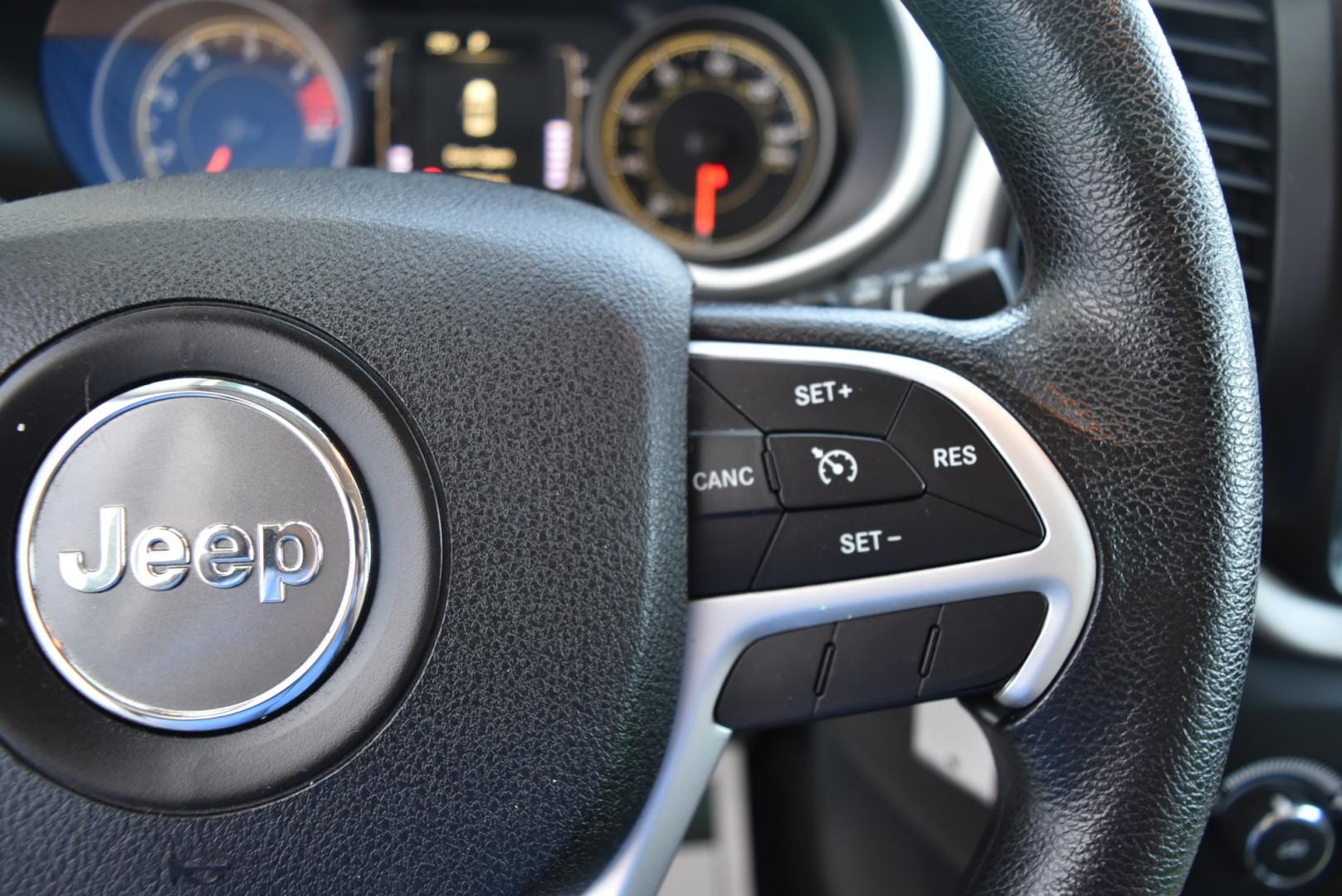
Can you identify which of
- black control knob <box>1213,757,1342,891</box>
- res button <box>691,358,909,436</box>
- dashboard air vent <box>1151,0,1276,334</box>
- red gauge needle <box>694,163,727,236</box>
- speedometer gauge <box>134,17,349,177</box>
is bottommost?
black control knob <box>1213,757,1342,891</box>

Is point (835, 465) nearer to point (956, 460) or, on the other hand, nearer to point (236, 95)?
point (956, 460)

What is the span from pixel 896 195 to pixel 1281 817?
0.87 metres

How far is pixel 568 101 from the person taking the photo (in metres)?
1.81

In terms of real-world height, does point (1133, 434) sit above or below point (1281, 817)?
above

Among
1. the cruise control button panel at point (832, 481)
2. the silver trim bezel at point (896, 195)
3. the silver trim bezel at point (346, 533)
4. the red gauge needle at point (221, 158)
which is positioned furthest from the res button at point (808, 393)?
the red gauge needle at point (221, 158)

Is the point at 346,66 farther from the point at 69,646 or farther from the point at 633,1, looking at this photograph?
the point at 69,646

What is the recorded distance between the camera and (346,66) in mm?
1755

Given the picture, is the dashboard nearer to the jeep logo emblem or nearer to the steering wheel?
the steering wheel

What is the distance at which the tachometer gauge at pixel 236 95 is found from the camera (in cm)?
170

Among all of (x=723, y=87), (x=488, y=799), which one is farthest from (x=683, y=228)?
(x=488, y=799)

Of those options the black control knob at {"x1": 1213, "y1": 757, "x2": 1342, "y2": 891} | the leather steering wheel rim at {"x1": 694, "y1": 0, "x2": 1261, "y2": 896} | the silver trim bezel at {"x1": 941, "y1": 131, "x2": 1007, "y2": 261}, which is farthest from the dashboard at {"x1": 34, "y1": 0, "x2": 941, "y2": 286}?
the leather steering wheel rim at {"x1": 694, "y1": 0, "x2": 1261, "y2": 896}

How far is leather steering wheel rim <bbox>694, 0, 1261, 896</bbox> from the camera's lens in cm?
56

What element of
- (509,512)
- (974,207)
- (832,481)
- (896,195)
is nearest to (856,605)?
(832,481)

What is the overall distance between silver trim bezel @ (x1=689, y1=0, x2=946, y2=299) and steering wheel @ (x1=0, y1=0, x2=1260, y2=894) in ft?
3.13
